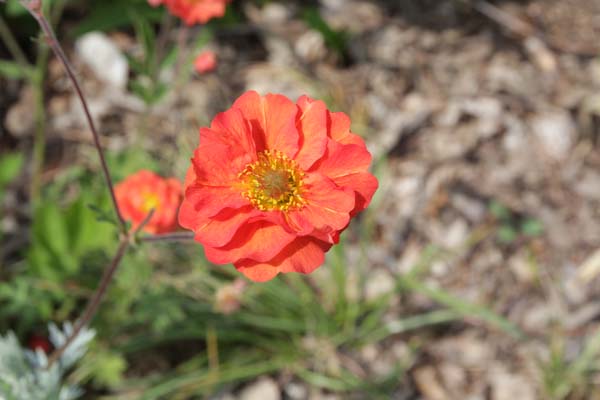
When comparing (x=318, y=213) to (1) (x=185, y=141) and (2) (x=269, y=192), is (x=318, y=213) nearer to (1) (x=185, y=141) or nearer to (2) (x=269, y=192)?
(2) (x=269, y=192)

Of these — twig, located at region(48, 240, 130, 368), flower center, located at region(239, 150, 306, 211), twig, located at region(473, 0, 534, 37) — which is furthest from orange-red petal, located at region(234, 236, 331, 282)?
twig, located at region(473, 0, 534, 37)

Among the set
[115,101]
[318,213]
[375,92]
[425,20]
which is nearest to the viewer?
[318,213]

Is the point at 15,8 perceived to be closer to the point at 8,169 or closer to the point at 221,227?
the point at 8,169

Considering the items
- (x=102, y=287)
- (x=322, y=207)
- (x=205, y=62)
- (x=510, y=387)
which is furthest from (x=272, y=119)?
(x=510, y=387)

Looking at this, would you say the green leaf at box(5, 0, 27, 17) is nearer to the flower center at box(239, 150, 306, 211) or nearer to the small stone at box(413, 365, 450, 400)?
the flower center at box(239, 150, 306, 211)

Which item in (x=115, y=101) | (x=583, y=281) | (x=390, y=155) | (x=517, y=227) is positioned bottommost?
(x=583, y=281)

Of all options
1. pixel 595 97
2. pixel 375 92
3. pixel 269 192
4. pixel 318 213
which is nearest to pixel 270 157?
pixel 269 192
